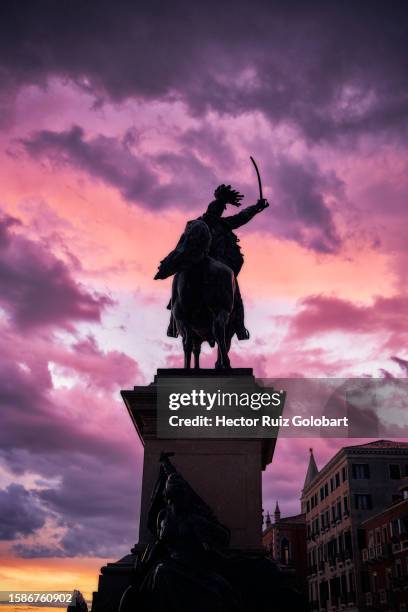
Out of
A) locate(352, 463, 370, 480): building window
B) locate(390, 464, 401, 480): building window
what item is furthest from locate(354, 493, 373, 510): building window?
locate(390, 464, 401, 480): building window

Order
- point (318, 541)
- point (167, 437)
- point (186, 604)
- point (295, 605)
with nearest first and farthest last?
point (186, 604) < point (295, 605) < point (167, 437) < point (318, 541)

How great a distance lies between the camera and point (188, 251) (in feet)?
28.4

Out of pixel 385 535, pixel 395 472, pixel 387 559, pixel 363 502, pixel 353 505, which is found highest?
pixel 395 472

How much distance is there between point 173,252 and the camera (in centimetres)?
866

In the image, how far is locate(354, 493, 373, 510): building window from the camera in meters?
58.1

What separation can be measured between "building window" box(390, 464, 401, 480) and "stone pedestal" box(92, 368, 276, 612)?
55818 mm

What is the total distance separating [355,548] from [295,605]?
A: 55.8 m

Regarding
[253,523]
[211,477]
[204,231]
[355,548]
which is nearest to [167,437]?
[211,477]

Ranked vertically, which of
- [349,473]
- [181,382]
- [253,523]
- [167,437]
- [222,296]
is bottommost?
[253,523]

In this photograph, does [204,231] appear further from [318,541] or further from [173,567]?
[318,541]

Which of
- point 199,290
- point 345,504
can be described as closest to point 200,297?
point 199,290

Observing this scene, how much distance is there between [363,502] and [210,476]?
55594 mm

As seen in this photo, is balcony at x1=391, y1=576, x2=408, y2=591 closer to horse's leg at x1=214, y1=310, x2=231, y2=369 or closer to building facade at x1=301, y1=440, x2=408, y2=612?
building facade at x1=301, y1=440, x2=408, y2=612

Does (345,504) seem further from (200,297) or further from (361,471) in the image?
(200,297)
